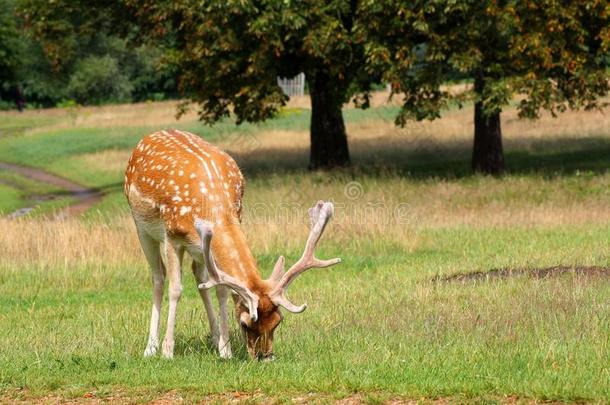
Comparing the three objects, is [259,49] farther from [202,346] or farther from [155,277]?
[202,346]

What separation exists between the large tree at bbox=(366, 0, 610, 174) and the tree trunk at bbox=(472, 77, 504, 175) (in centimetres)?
206

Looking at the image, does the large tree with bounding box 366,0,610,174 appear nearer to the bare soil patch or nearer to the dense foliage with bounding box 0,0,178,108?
the bare soil patch

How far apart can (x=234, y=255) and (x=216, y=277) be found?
30 cm

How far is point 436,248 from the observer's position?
17.6m

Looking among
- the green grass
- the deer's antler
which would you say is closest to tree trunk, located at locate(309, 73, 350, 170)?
the green grass

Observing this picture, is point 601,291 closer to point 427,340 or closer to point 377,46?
point 427,340

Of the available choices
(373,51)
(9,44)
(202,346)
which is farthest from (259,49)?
(9,44)

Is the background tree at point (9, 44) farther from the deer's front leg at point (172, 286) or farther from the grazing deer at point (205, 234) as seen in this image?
the deer's front leg at point (172, 286)

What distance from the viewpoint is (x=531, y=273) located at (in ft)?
46.4

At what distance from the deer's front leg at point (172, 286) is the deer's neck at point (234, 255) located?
80 cm

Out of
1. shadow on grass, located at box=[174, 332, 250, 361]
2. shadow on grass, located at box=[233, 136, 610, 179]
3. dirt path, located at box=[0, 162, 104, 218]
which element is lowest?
dirt path, located at box=[0, 162, 104, 218]

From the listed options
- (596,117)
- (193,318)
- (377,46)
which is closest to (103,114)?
(596,117)

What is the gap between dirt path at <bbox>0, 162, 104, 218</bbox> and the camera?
1095 inches

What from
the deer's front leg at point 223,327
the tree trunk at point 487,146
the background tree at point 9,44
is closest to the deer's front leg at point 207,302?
the deer's front leg at point 223,327
